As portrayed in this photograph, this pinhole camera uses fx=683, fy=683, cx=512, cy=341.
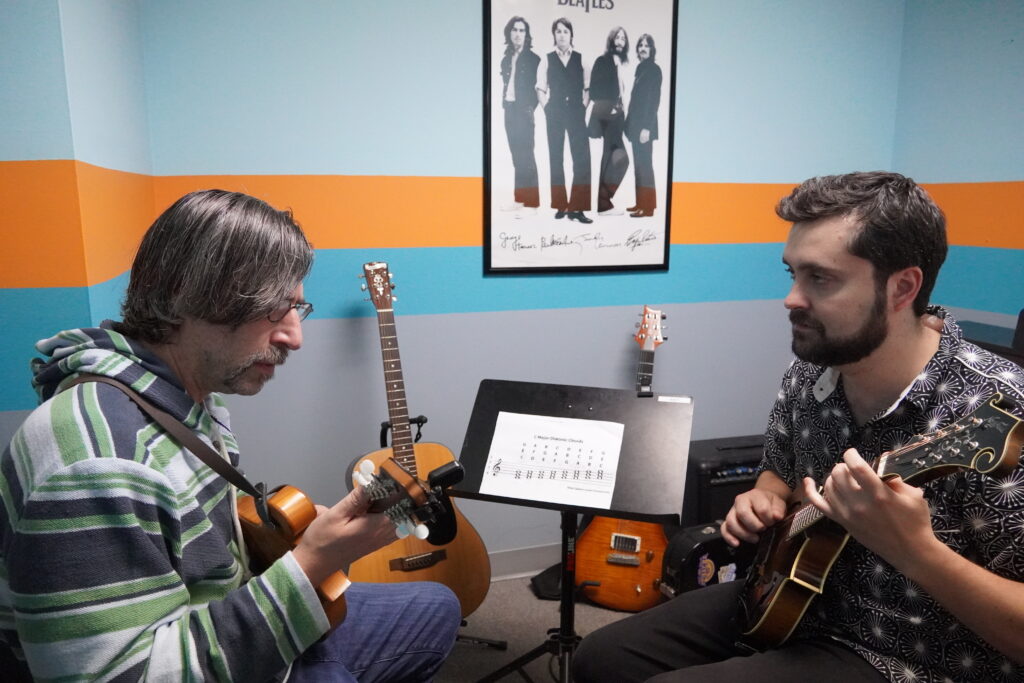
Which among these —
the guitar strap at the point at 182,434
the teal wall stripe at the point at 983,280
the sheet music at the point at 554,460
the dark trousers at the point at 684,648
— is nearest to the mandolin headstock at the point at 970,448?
the dark trousers at the point at 684,648

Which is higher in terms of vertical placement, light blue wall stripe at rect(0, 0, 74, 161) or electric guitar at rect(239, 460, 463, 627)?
light blue wall stripe at rect(0, 0, 74, 161)

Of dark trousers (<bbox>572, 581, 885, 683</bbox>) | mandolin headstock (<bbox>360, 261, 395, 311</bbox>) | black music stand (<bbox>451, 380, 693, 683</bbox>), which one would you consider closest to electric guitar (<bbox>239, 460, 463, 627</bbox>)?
black music stand (<bbox>451, 380, 693, 683</bbox>)

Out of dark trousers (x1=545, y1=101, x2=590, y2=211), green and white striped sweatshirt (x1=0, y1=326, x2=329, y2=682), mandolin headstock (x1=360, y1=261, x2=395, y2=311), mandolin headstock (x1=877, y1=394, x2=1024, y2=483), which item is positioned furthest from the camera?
dark trousers (x1=545, y1=101, x2=590, y2=211)

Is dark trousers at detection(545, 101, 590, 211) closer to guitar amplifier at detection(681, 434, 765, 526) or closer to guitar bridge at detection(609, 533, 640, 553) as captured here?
guitar amplifier at detection(681, 434, 765, 526)

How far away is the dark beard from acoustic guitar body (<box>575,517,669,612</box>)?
125 cm

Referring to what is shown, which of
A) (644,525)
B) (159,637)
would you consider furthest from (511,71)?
(159,637)

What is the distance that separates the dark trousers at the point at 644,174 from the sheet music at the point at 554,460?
1.26m

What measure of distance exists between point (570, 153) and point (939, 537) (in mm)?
1762

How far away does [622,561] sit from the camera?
2.46 meters

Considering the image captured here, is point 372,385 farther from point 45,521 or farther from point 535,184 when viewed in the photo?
point 45,521

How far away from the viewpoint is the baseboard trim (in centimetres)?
273

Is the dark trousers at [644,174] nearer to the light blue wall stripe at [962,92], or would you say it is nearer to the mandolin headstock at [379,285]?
the mandolin headstock at [379,285]

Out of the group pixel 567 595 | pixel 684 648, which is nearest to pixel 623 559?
pixel 567 595

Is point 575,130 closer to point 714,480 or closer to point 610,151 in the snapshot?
point 610,151
